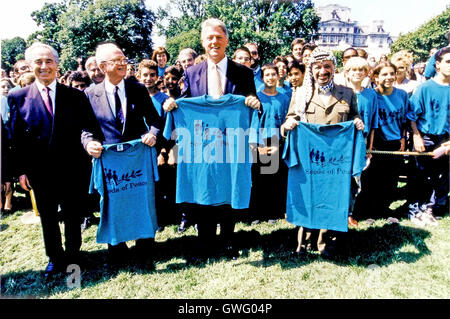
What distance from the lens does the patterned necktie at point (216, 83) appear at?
11.8ft

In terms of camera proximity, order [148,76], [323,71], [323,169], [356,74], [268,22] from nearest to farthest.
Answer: [323,71]
[323,169]
[356,74]
[148,76]
[268,22]

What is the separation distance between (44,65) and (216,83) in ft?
6.53

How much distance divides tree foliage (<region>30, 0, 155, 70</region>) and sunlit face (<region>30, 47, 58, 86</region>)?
30680mm

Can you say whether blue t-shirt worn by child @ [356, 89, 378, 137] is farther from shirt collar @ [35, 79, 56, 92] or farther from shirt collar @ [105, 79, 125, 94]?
shirt collar @ [35, 79, 56, 92]

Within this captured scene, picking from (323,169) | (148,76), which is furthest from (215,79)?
(323,169)

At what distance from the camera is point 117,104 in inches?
137

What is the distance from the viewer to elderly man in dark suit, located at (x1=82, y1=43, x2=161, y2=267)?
3.33 meters

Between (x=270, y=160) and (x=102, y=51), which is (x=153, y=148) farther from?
(x=270, y=160)

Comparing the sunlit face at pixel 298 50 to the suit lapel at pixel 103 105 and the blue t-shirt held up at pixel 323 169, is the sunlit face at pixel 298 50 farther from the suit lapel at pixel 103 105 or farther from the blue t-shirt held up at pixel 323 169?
the suit lapel at pixel 103 105

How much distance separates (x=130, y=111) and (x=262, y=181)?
277 cm
